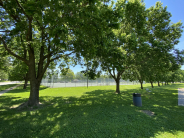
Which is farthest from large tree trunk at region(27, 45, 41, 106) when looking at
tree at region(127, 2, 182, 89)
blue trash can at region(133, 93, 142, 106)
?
tree at region(127, 2, 182, 89)

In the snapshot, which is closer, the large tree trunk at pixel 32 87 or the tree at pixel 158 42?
the large tree trunk at pixel 32 87

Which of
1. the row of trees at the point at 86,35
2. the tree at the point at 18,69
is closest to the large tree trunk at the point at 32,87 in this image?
the row of trees at the point at 86,35

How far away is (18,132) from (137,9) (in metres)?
12.6

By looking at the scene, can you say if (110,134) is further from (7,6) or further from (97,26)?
(7,6)

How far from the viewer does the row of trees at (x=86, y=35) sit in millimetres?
4211

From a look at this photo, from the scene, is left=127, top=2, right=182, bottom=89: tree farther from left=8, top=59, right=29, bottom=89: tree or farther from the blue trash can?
left=8, top=59, right=29, bottom=89: tree

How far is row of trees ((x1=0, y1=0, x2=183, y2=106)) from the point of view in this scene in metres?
4.21

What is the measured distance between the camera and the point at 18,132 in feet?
11.9

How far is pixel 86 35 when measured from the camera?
6.18 m

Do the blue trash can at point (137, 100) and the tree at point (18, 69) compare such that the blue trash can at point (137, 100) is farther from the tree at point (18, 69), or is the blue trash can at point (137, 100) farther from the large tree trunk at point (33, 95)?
the tree at point (18, 69)

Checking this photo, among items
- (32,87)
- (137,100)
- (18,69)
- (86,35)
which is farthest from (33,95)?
(18,69)

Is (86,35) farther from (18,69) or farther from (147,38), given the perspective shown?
(18,69)

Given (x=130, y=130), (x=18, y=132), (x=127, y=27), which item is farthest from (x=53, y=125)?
(x=127, y=27)

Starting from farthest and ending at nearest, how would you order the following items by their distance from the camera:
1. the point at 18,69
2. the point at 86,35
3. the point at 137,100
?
the point at 18,69 < the point at 137,100 < the point at 86,35
